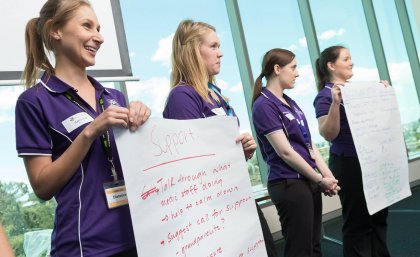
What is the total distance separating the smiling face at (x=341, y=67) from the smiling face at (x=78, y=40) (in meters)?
1.68

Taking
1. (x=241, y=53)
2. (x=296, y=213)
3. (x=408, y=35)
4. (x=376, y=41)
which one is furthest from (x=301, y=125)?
(x=408, y=35)

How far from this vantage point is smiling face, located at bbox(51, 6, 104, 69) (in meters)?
1.01

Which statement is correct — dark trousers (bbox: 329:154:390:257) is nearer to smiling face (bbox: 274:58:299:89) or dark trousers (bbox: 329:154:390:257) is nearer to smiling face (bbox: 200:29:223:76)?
smiling face (bbox: 274:58:299:89)

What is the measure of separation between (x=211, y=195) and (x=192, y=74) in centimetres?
54

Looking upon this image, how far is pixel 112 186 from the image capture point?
93 cm

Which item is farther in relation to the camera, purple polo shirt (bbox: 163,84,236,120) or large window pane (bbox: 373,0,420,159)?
large window pane (bbox: 373,0,420,159)

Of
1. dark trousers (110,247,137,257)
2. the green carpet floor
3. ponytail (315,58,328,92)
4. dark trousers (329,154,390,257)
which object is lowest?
the green carpet floor

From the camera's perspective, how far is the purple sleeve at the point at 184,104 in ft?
4.24

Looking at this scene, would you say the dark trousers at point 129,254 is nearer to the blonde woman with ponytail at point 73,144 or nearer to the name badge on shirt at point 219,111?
the blonde woman with ponytail at point 73,144

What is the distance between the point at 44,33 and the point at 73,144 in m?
0.39

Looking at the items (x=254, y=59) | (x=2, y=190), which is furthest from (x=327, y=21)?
(x=2, y=190)

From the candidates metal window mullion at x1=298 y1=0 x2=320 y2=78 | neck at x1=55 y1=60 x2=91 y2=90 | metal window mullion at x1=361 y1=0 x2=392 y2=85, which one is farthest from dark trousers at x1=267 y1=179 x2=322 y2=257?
metal window mullion at x1=361 y1=0 x2=392 y2=85

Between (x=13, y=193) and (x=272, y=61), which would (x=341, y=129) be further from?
(x=13, y=193)

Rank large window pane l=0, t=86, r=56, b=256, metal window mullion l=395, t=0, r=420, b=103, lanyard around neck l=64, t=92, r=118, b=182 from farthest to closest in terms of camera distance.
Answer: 1. metal window mullion l=395, t=0, r=420, b=103
2. large window pane l=0, t=86, r=56, b=256
3. lanyard around neck l=64, t=92, r=118, b=182
